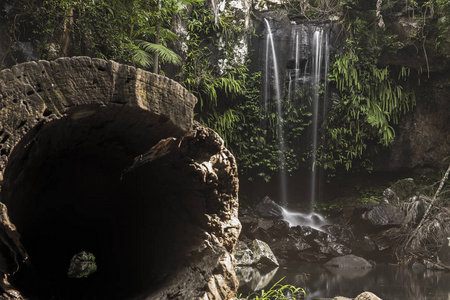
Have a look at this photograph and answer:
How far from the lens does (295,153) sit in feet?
37.6

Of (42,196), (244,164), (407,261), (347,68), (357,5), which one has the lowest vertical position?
(407,261)

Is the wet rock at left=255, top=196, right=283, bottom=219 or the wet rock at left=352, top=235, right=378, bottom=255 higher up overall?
the wet rock at left=255, top=196, right=283, bottom=219

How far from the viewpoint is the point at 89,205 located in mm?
3293

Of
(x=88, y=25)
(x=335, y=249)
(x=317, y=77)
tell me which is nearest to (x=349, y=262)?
(x=335, y=249)

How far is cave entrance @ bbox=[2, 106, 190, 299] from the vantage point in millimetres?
2250

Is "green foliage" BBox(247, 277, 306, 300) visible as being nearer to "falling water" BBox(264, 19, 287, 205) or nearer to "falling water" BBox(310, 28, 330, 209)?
"falling water" BBox(264, 19, 287, 205)

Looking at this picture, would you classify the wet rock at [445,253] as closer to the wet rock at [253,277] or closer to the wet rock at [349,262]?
the wet rock at [349,262]

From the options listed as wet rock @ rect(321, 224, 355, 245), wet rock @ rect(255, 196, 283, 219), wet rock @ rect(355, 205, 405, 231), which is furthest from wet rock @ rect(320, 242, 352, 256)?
wet rock @ rect(255, 196, 283, 219)

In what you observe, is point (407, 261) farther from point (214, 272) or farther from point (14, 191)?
point (14, 191)

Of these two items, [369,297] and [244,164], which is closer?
[369,297]

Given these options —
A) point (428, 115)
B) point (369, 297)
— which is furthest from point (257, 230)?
point (428, 115)

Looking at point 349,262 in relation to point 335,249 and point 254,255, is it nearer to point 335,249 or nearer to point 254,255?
point 335,249

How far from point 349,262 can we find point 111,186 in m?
5.60

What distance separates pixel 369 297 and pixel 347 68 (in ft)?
26.8
